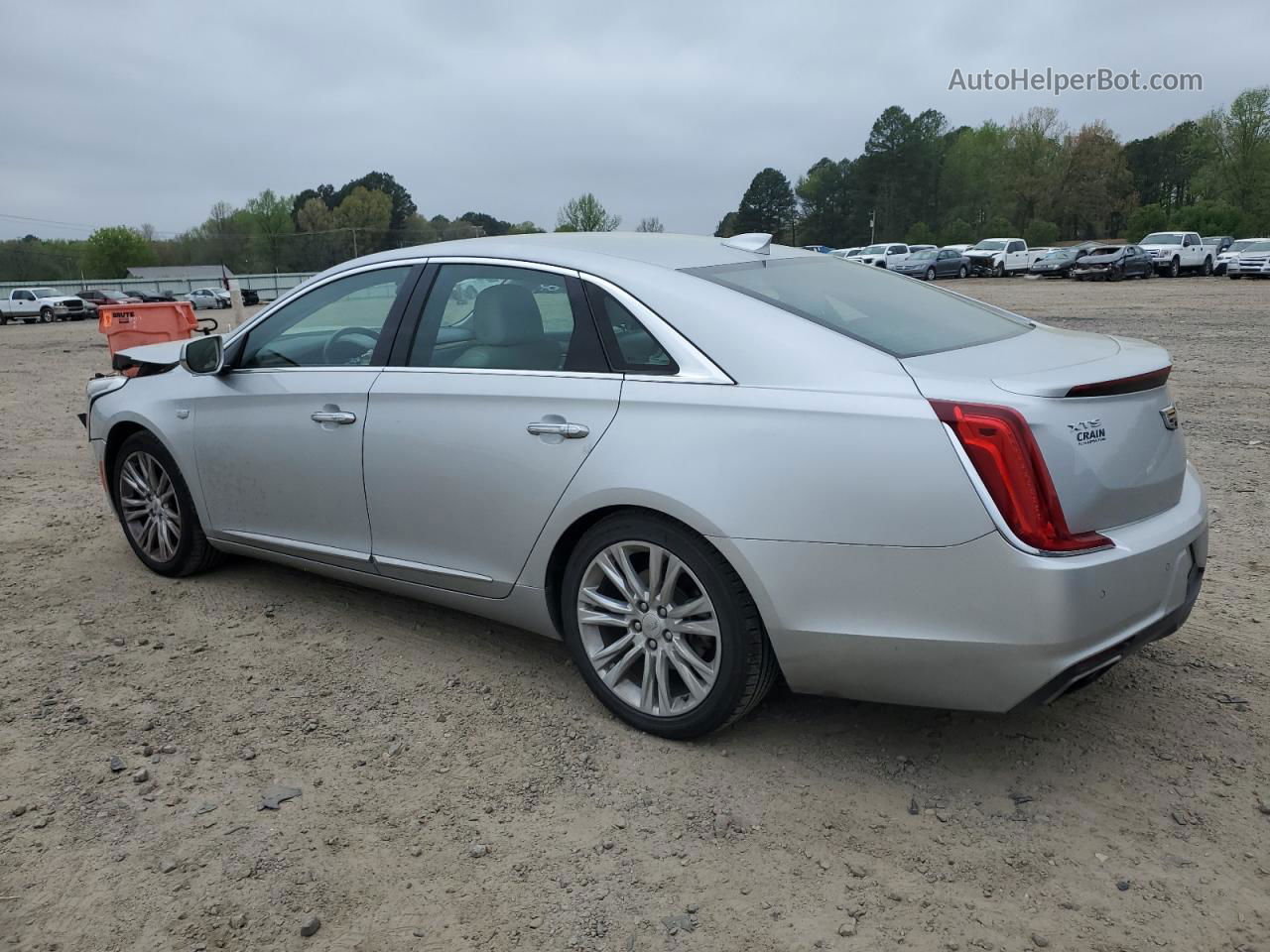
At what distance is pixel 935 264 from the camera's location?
1720 inches

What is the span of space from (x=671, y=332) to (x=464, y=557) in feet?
3.71

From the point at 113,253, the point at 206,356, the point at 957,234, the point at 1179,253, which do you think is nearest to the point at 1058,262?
the point at 1179,253

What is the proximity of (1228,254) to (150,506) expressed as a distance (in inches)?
1561

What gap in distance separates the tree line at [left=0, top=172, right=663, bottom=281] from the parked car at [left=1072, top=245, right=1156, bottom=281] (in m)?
34.1

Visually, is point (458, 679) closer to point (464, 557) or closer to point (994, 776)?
point (464, 557)

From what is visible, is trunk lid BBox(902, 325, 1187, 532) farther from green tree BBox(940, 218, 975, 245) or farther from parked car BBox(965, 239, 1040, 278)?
green tree BBox(940, 218, 975, 245)

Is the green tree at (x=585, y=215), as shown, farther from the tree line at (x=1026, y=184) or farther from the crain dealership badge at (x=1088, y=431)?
the crain dealership badge at (x=1088, y=431)

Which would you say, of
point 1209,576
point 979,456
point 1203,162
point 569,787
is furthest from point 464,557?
point 1203,162

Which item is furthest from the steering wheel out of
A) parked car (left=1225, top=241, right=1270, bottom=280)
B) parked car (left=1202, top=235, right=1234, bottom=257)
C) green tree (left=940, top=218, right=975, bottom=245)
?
green tree (left=940, top=218, right=975, bottom=245)

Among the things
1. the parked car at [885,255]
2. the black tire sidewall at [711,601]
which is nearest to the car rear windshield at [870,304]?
the black tire sidewall at [711,601]

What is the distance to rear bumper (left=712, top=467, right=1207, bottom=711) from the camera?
2586mm

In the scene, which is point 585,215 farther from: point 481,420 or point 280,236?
point 481,420

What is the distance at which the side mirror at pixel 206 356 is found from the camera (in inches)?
177

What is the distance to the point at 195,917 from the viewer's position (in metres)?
2.54
